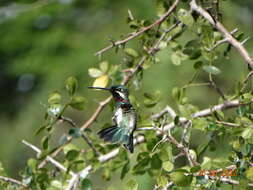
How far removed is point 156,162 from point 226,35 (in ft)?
1.88

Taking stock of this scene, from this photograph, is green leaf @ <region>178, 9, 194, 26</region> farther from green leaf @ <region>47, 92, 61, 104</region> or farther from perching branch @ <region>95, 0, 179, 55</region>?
green leaf @ <region>47, 92, 61, 104</region>

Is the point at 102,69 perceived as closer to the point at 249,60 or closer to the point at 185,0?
the point at 185,0

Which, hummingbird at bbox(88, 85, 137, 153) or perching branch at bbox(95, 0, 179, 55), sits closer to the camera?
hummingbird at bbox(88, 85, 137, 153)

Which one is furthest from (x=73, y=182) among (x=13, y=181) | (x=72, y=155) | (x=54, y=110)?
(x=54, y=110)

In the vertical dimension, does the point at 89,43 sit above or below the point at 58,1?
below

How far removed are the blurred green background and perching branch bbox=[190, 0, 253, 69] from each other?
3291 millimetres

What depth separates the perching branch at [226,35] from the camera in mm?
2029

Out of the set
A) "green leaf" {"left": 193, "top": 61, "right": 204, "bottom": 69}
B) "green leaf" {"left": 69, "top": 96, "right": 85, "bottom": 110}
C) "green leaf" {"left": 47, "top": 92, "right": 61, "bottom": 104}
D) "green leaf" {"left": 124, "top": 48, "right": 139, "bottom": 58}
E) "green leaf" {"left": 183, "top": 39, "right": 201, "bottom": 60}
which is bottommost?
"green leaf" {"left": 69, "top": 96, "right": 85, "bottom": 110}

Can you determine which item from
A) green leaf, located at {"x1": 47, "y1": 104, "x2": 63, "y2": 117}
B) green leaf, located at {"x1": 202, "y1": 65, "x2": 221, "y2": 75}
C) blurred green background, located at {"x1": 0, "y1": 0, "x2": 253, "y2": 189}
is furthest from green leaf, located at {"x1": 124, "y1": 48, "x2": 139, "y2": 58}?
blurred green background, located at {"x1": 0, "y1": 0, "x2": 253, "y2": 189}

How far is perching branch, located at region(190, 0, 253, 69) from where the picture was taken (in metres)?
2.03

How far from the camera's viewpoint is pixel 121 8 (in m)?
6.35

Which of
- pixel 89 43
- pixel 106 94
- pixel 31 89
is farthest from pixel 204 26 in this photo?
pixel 31 89

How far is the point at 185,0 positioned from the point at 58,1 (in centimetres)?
411

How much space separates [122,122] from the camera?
2.24 metres
